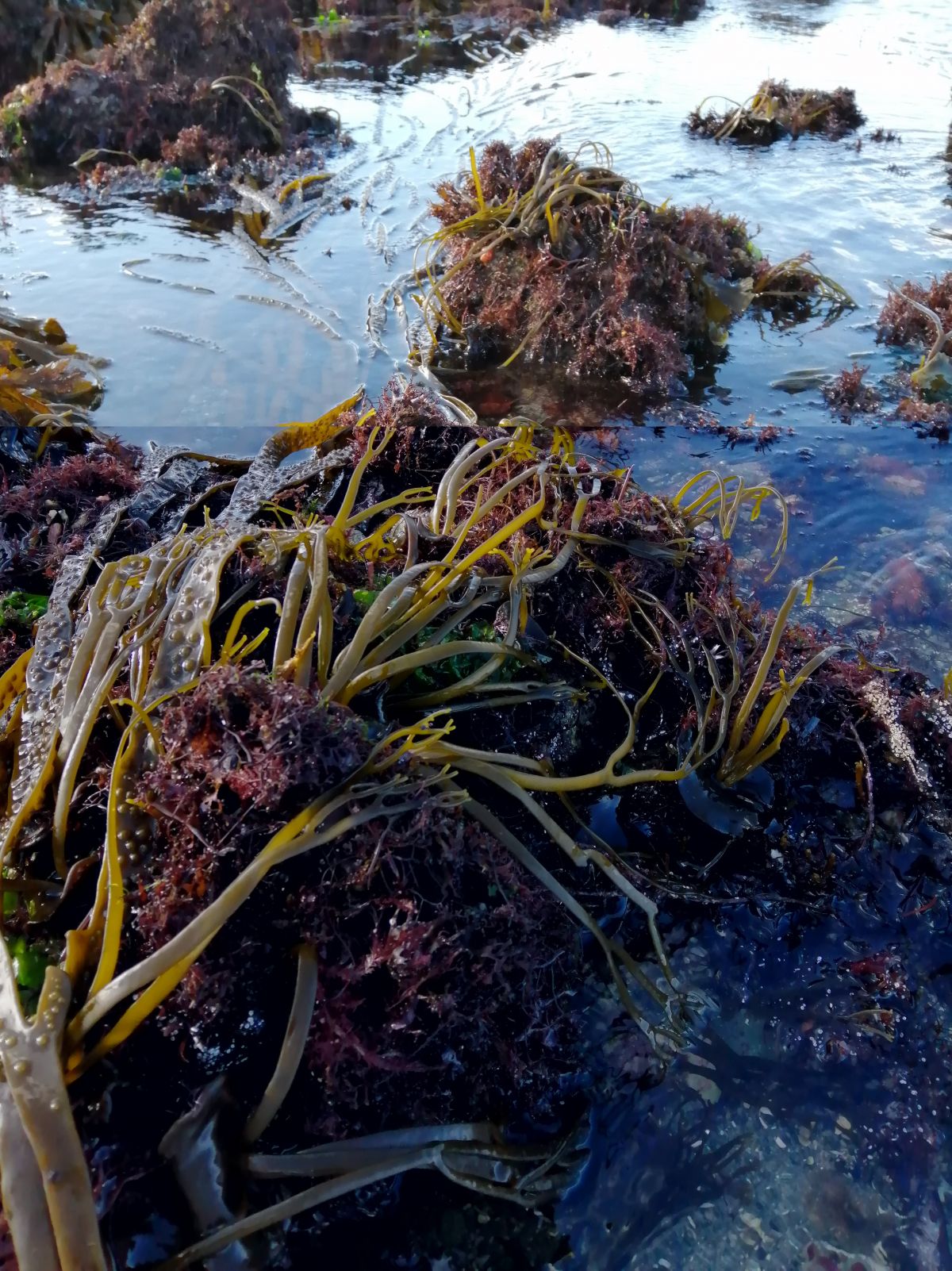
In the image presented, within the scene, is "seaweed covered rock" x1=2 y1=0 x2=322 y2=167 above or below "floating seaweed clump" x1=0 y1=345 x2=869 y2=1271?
above

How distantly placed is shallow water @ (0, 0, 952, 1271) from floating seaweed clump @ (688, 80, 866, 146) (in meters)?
0.38

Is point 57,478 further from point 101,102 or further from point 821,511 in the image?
point 101,102

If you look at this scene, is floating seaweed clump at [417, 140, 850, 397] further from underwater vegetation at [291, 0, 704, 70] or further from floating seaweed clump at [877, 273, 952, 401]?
underwater vegetation at [291, 0, 704, 70]

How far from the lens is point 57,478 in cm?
329

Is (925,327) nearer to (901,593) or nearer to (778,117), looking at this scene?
(901,593)

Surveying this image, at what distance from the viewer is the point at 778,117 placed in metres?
9.70

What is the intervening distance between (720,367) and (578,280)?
41.4 inches

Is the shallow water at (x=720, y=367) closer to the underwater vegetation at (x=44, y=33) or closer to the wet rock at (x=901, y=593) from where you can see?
the wet rock at (x=901, y=593)

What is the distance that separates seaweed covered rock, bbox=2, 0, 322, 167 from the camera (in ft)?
28.3

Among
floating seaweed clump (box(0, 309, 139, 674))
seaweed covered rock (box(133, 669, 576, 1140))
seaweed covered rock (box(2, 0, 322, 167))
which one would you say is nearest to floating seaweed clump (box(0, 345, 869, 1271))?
seaweed covered rock (box(133, 669, 576, 1140))

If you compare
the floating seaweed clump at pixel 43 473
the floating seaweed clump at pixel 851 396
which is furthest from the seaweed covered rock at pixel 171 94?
the floating seaweed clump at pixel 851 396

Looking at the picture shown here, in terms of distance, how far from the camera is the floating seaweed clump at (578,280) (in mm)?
5012

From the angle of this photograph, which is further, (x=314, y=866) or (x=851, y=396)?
(x=851, y=396)

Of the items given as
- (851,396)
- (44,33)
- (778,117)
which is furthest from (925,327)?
(44,33)
